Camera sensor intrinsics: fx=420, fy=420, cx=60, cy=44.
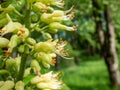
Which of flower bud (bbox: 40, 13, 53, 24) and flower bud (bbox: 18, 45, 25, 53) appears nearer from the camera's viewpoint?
flower bud (bbox: 18, 45, 25, 53)

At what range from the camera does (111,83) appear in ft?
74.3

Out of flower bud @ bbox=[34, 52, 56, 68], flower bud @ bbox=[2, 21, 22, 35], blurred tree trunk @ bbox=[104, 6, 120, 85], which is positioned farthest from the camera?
blurred tree trunk @ bbox=[104, 6, 120, 85]

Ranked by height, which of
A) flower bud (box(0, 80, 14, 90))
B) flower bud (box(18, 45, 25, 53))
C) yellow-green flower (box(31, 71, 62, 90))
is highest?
flower bud (box(18, 45, 25, 53))

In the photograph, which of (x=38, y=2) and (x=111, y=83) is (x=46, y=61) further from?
(x=111, y=83)

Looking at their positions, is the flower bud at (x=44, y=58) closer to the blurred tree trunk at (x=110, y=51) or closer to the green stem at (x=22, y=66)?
the green stem at (x=22, y=66)

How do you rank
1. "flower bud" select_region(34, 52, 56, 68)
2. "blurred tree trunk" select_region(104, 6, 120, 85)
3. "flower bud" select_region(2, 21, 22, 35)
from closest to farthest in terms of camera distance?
"flower bud" select_region(2, 21, 22, 35), "flower bud" select_region(34, 52, 56, 68), "blurred tree trunk" select_region(104, 6, 120, 85)

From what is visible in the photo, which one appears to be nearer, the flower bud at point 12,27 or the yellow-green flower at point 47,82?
the flower bud at point 12,27

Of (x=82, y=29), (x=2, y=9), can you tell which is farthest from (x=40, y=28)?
(x=82, y=29)

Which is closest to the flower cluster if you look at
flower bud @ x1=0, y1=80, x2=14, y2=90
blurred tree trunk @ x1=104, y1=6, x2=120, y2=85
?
flower bud @ x1=0, y1=80, x2=14, y2=90

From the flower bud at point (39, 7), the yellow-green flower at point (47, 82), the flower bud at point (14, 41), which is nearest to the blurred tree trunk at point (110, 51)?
the yellow-green flower at point (47, 82)

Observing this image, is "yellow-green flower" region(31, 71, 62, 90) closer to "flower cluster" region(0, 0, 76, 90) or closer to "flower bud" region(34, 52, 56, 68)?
"flower cluster" region(0, 0, 76, 90)

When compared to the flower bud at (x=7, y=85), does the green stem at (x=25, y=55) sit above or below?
above

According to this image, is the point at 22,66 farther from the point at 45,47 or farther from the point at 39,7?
the point at 39,7

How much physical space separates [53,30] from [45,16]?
16 cm
